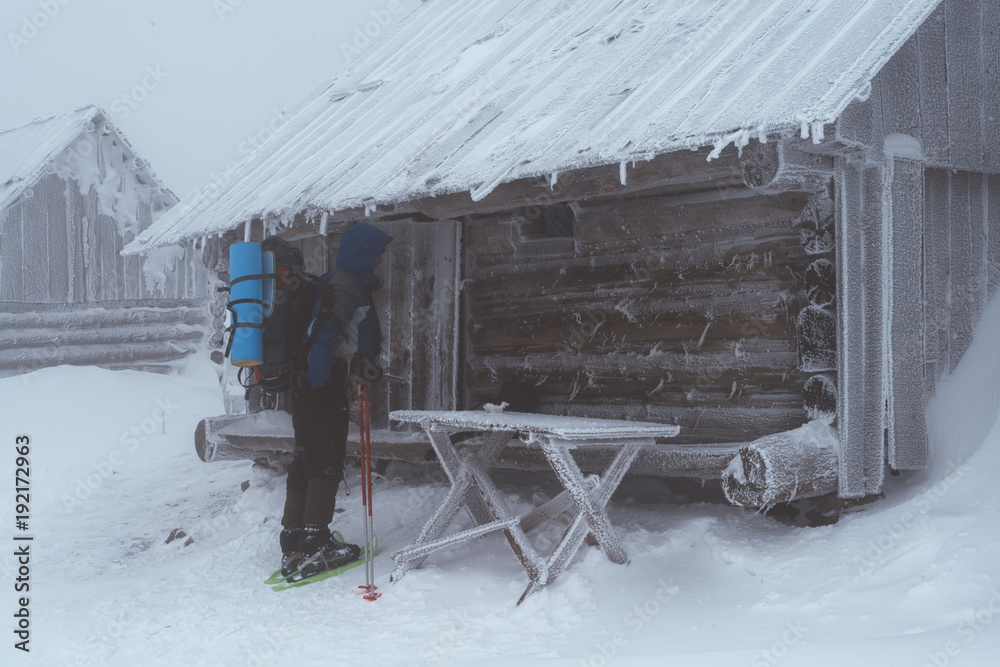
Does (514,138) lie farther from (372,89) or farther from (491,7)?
(491,7)

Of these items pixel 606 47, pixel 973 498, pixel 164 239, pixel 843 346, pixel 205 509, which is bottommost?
pixel 205 509

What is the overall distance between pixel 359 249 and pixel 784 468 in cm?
287

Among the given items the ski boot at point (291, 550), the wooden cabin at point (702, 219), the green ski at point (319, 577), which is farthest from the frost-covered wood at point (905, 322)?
the ski boot at point (291, 550)

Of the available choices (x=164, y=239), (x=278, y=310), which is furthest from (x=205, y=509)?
(x=278, y=310)

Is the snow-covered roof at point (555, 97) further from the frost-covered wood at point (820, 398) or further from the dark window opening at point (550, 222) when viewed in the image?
the frost-covered wood at point (820, 398)

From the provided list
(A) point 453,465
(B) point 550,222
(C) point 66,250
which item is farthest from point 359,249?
(C) point 66,250

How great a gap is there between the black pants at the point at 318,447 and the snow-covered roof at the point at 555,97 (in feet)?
4.13

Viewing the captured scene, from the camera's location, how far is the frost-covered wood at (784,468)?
14.4 feet

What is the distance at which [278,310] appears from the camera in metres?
5.41

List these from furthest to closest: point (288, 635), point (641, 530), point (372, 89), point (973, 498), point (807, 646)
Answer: point (372, 89) < point (641, 530) < point (288, 635) < point (973, 498) < point (807, 646)

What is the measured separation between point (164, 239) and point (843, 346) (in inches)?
230

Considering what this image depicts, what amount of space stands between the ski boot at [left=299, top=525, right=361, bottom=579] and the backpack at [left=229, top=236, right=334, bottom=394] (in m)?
0.91

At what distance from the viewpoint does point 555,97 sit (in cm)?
567

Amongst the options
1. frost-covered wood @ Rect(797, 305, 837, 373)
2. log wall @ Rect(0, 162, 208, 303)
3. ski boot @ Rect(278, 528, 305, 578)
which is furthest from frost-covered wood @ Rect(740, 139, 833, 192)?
log wall @ Rect(0, 162, 208, 303)
